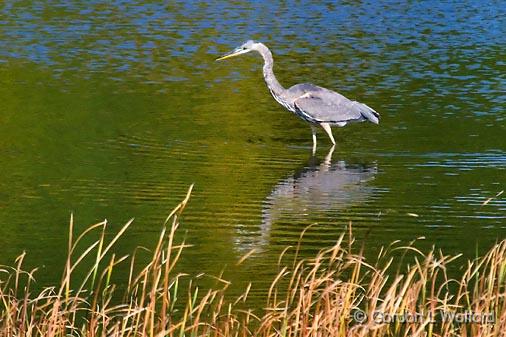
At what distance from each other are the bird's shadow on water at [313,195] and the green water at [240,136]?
0.09 feet

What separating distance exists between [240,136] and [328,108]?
41.0 inches

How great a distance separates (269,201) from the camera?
11.6 m

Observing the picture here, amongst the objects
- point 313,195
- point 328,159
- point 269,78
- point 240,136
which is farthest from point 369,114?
point 313,195

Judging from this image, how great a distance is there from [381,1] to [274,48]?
22.5 feet

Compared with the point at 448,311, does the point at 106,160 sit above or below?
below

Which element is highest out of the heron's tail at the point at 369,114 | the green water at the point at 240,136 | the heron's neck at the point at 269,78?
the heron's neck at the point at 269,78

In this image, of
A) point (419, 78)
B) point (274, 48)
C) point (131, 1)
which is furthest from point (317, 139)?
point (131, 1)

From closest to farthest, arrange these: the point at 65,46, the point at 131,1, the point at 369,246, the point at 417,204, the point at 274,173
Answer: the point at 369,246
the point at 417,204
the point at 274,173
the point at 65,46
the point at 131,1

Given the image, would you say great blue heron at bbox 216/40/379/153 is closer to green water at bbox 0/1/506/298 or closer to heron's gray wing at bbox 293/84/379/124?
heron's gray wing at bbox 293/84/379/124

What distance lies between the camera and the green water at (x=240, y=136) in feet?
34.7

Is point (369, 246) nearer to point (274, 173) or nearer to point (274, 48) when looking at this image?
point (274, 173)

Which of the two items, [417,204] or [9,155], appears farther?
[9,155]

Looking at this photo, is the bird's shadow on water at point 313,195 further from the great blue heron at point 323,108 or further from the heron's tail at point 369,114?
the heron's tail at point 369,114

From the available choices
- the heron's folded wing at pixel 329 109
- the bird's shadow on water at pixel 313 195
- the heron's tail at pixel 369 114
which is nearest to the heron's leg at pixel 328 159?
the bird's shadow on water at pixel 313 195
